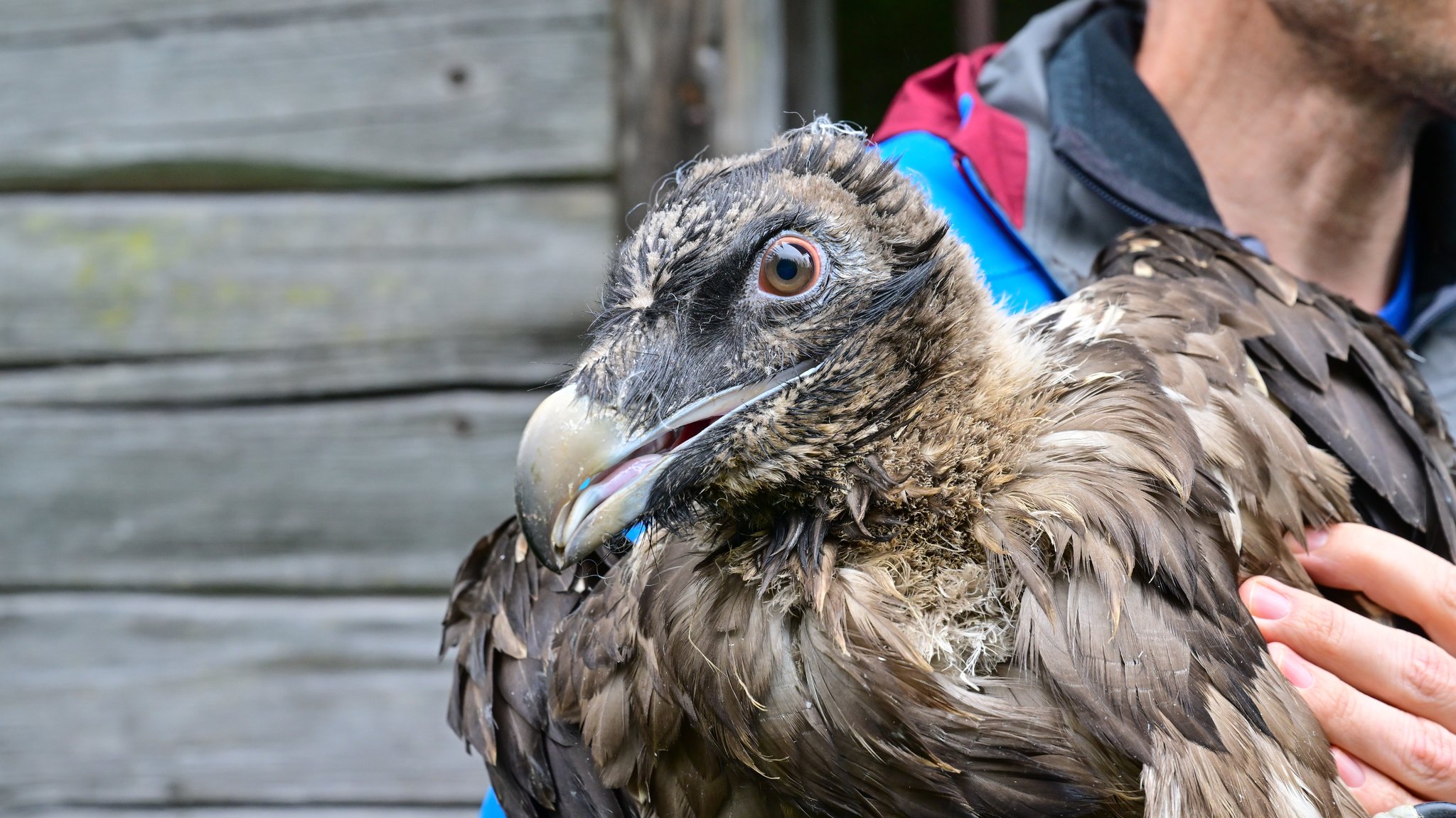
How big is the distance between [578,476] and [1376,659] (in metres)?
1.08

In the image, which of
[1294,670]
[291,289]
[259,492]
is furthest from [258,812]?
[1294,670]

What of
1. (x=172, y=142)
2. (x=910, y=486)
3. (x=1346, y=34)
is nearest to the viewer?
(x=910, y=486)

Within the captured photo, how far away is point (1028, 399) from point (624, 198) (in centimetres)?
175

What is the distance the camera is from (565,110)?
301cm

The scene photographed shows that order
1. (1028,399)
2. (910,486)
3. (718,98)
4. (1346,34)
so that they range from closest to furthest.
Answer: (910,486), (1028,399), (1346,34), (718,98)

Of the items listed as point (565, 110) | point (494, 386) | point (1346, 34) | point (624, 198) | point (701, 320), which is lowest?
point (494, 386)

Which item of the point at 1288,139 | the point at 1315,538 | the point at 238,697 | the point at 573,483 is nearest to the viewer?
the point at 573,483

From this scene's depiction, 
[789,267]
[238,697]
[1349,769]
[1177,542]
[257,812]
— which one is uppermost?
[789,267]

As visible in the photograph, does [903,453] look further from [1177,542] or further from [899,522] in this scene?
[1177,542]

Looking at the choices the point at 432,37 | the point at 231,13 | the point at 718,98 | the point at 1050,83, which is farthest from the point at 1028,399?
the point at 231,13

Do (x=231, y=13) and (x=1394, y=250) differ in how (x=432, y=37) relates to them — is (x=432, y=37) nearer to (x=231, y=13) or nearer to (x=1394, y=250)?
(x=231, y=13)

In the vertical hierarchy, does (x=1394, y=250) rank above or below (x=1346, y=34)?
below

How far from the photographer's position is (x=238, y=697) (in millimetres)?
3350

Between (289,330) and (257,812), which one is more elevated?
(289,330)
